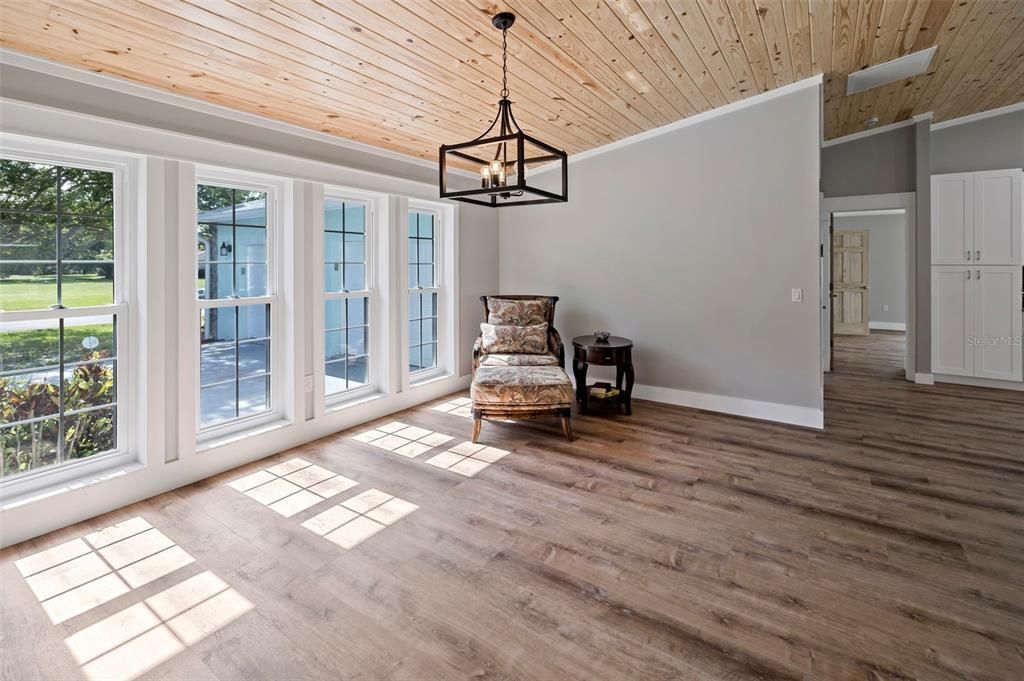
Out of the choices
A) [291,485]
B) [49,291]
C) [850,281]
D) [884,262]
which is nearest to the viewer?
[49,291]

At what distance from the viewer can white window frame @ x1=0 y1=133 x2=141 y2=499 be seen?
8.55ft

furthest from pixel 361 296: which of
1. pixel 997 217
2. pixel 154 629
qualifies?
pixel 997 217

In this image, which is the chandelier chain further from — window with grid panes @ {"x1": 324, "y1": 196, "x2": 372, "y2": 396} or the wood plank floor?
the wood plank floor

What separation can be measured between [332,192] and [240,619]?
3.29m

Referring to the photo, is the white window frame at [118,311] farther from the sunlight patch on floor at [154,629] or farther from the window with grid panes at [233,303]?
the sunlight patch on floor at [154,629]

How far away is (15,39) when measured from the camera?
2201mm

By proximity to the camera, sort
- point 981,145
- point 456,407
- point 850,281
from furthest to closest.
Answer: point 850,281 < point 981,145 < point 456,407

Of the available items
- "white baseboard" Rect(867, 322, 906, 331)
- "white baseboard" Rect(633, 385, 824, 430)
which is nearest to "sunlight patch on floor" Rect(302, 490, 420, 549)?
"white baseboard" Rect(633, 385, 824, 430)

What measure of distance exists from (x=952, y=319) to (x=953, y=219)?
1121 mm

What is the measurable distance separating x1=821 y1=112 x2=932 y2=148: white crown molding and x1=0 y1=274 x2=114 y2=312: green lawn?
21.7ft

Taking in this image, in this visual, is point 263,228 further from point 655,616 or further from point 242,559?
point 655,616

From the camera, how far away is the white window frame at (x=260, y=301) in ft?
10.2

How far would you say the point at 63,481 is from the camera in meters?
2.70

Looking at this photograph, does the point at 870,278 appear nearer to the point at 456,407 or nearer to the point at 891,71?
the point at 891,71
